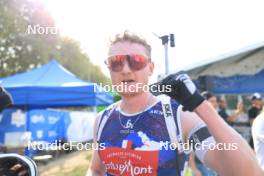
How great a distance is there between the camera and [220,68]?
21.6 ft

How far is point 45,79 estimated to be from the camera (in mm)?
9578

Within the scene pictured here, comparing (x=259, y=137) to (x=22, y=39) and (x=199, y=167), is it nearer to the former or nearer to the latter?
(x=199, y=167)

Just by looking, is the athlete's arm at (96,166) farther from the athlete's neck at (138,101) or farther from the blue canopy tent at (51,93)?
the blue canopy tent at (51,93)

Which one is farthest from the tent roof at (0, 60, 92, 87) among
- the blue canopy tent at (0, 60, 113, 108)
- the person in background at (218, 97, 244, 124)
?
the person in background at (218, 97, 244, 124)

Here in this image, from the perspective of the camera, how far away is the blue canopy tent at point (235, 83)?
675cm

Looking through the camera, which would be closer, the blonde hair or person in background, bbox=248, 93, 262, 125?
the blonde hair

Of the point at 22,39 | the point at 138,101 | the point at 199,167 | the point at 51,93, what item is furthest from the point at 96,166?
the point at 22,39

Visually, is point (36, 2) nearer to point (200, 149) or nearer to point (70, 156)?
point (70, 156)

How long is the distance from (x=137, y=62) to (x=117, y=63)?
0.38 ft

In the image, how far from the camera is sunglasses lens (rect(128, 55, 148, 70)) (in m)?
2.22

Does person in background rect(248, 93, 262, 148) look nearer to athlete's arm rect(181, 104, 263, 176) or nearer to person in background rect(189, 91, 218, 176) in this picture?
person in background rect(189, 91, 218, 176)

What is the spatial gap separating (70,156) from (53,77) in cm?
380

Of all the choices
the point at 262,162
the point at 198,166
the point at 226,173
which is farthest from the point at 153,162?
the point at 198,166

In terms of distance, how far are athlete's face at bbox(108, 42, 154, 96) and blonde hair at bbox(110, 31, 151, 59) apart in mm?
17
